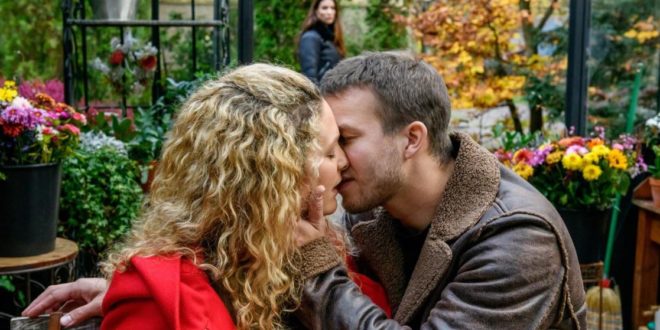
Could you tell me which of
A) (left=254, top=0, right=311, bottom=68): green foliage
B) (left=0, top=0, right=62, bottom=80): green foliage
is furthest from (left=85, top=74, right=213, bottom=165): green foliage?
(left=254, top=0, right=311, bottom=68): green foliage

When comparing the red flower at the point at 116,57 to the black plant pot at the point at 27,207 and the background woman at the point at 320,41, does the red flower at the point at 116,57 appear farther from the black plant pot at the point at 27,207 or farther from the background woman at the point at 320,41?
the background woman at the point at 320,41

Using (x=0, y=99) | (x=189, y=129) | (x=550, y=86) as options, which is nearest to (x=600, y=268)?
(x=550, y=86)

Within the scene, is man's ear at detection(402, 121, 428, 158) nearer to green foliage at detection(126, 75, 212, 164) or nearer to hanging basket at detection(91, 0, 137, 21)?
green foliage at detection(126, 75, 212, 164)

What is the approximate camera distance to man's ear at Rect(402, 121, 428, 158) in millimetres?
1990

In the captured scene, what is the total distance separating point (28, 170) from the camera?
297 cm

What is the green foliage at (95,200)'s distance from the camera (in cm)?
343

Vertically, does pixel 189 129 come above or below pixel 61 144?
above

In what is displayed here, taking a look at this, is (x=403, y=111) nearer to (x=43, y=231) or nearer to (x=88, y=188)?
(x=43, y=231)

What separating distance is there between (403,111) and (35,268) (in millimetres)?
1564

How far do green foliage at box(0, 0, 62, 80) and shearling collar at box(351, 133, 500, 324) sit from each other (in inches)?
182

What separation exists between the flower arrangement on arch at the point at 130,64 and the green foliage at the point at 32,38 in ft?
6.44

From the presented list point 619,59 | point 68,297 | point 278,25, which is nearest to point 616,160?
point 619,59

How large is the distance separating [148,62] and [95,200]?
107 cm

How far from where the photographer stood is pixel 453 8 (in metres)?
6.51
